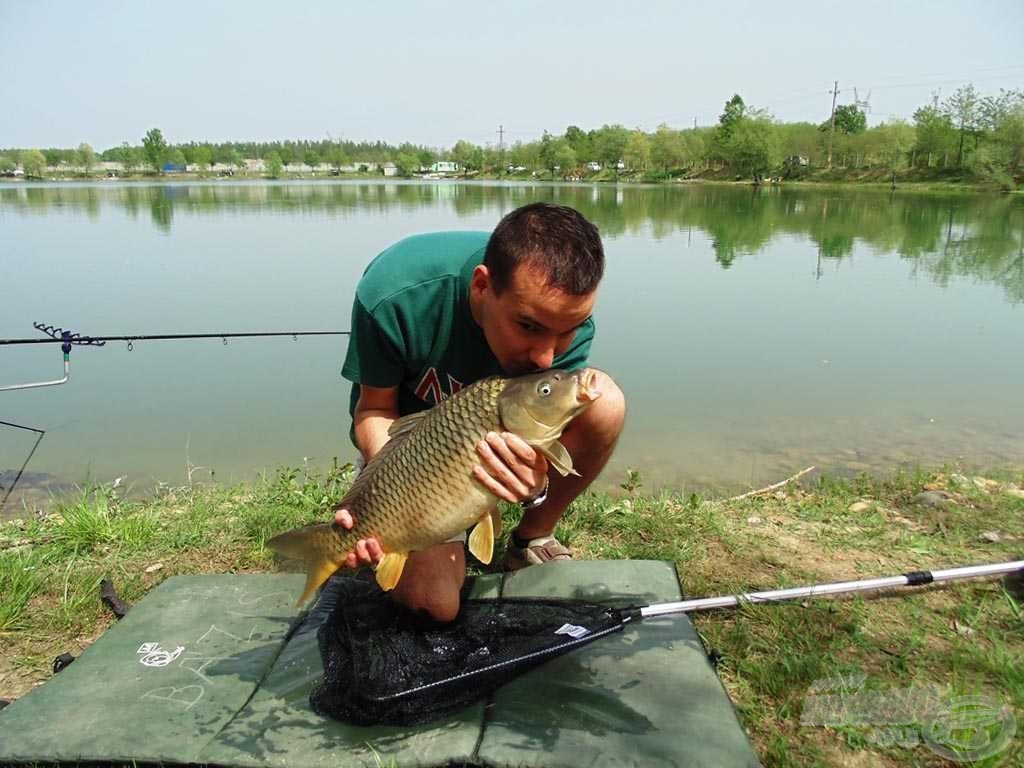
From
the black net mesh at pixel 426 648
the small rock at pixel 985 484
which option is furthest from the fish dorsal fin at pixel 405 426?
the small rock at pixel 985 484

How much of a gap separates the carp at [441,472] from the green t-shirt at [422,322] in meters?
0.31

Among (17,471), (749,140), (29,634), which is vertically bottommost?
(17,471)

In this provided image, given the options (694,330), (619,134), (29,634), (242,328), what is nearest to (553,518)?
(29,634)

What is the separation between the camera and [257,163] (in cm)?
9812

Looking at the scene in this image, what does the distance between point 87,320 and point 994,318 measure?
8971 mm

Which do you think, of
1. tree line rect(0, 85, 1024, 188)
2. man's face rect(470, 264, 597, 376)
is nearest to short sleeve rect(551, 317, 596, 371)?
man's face rect(470, 264, 597, 376)

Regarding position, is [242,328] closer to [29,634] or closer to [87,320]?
[87,320]

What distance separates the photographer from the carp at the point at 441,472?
1.33m

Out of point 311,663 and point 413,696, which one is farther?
point 311,663

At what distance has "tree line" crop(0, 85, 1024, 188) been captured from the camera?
130 feet

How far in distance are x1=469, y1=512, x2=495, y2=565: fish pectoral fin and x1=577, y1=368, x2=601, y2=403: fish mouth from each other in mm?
361

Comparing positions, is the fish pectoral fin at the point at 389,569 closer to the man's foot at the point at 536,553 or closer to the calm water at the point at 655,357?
the man's foot at the point at 536,553

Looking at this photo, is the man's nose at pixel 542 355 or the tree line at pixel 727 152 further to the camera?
the tree line at pixel 727 152

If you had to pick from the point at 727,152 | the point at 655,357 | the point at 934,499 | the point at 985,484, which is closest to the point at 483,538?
the point at 934,499
